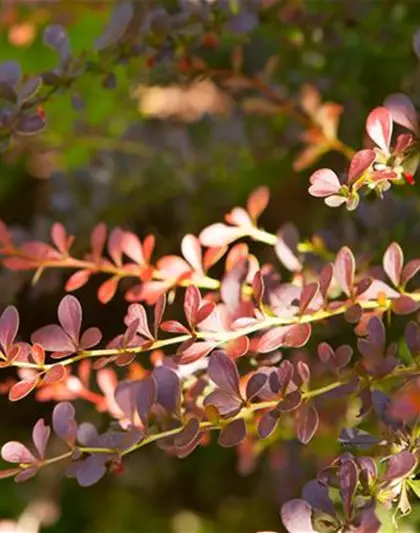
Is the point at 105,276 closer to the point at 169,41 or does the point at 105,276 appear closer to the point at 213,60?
the point at 213,60

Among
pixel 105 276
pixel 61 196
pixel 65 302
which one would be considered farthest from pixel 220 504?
pixel 65 302

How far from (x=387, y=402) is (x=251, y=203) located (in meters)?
0.25

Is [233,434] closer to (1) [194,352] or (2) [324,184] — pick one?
(1) [194,352]

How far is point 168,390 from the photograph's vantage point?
68cm

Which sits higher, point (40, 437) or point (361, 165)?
point (361, 165)

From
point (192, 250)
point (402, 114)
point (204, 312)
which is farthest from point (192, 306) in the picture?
point (402, 114)

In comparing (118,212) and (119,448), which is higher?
(119,448)

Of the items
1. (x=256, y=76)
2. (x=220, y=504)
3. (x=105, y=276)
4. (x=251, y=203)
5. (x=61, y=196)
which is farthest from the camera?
(x=105, y=276)

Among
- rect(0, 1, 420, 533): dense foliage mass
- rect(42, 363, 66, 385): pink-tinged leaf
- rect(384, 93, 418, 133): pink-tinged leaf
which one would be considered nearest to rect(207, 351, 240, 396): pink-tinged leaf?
rect(0, 1, 420, 533): dense foliage mass

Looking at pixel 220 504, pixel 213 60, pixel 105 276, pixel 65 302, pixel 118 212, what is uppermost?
pixel 65 302

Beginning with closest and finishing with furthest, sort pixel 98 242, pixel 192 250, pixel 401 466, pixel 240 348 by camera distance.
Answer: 1. pixel 401 466
2. pixel 240 348
3. pixel 192 250
4. pixel 98 242

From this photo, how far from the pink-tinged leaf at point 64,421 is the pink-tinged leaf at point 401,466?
0.83 feet

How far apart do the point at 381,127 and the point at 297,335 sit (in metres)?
0.16

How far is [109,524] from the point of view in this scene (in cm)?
129
